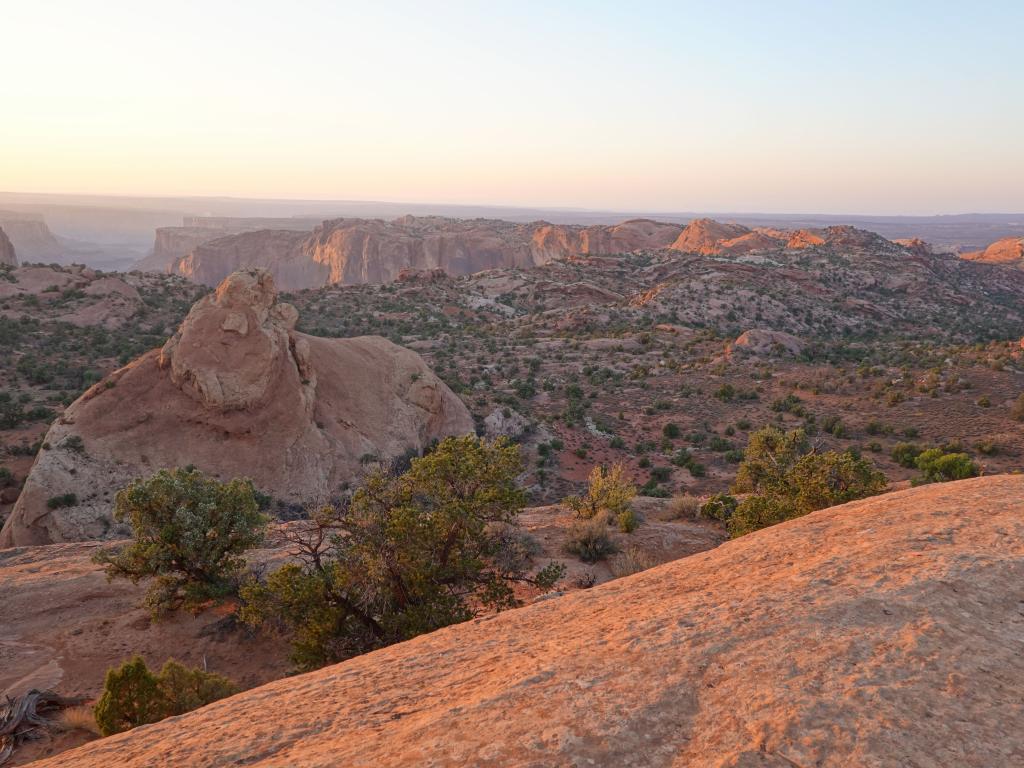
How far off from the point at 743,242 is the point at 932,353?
5451cm

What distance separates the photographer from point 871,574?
537 centimetres

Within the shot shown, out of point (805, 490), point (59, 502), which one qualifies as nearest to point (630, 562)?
point (805, 490)

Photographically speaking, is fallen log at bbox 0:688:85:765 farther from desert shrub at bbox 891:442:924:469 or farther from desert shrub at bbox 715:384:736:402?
desert shrub at bbox 715:384:736:402

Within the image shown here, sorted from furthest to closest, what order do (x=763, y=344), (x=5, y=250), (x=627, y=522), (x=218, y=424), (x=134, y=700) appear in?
1. (x=5, y=250)
2. (x=763, y=344)
3. (x=218, y=424)
4. (x=627, y=522)
5. (x=134, y=700)

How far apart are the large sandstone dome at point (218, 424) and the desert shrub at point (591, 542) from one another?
9.00m

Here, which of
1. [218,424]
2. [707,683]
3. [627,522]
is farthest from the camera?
[218,424]

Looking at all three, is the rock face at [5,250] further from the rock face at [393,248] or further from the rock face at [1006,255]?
the rock face at [1006,255]

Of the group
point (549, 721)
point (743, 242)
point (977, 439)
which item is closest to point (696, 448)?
point (977, 439)

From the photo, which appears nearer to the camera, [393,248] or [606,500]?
[606,500]

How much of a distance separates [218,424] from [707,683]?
1832 centimetres

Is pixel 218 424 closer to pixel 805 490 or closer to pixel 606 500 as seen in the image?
pixel 606 500

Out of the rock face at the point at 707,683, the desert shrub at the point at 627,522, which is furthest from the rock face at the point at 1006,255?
the rock face at the point at 707,683

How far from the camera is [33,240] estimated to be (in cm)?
17688

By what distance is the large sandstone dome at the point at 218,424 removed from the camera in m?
16.3
